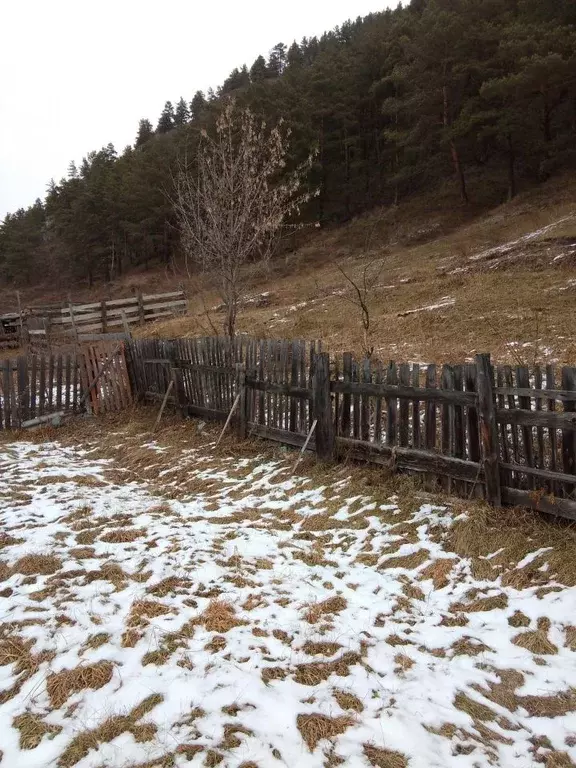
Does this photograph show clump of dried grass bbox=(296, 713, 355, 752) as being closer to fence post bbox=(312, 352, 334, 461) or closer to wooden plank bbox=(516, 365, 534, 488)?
wooden plank bbox=(516, 365, 534, 488)

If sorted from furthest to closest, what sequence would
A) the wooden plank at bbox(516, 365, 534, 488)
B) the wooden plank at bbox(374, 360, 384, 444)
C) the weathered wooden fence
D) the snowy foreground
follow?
1. the weathered wooden fence
2. the wooden plank at bbox(374, 360, 384, 444)
3. the wooden plank at bbox(516, 365, 534, 488)
4. the snowy foreground

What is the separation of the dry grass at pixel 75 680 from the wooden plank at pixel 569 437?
3795 mm

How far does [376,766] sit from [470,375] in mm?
3379

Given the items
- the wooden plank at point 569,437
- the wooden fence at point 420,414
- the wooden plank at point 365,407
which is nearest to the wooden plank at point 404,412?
the wooden fence at point 420,414

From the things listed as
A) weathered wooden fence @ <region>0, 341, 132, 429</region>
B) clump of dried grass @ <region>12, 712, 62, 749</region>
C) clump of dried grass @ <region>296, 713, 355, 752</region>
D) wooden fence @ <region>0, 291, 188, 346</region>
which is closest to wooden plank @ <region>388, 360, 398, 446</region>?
clump of dried grass @ <region>296, 713, 355, 752</region>

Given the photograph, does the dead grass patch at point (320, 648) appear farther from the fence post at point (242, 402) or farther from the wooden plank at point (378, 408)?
the fence post at point (242, 402)

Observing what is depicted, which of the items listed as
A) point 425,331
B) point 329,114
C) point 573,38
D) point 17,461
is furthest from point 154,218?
point 17,461

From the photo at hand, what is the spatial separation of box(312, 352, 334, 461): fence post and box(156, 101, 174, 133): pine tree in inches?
4031

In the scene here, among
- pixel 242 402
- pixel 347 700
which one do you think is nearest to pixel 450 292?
pixel 242 402

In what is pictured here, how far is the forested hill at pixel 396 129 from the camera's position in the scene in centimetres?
2698

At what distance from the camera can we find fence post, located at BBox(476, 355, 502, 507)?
14.4 ft

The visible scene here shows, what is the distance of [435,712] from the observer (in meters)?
2.52

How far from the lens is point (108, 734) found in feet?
7.54

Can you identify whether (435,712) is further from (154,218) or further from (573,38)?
(154,218)
